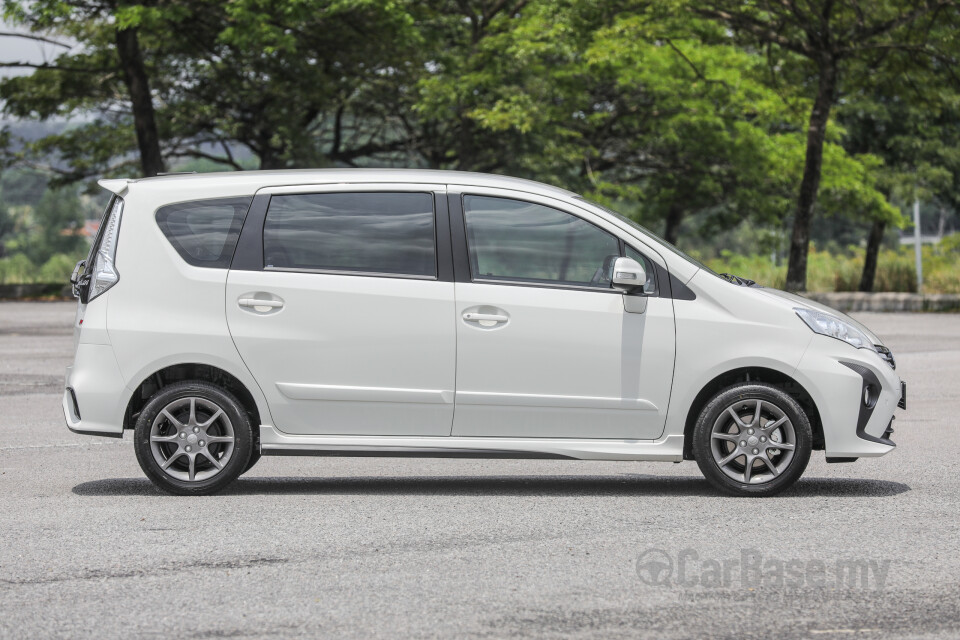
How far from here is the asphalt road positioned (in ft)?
15.0

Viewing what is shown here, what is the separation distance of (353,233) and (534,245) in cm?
102

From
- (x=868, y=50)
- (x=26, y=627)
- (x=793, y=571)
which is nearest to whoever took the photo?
(x=26, y=627)

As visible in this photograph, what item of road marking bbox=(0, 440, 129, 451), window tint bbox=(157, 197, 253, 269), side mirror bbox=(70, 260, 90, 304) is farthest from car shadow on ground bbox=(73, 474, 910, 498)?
road marking bbox=(0, 440, 129, 451)

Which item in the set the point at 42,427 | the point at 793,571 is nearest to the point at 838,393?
the point at 793,571

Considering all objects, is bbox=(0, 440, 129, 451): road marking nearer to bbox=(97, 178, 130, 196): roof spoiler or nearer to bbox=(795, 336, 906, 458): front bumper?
bbox=(97, 178, 130, 196): roof spoiler

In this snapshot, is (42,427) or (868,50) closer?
(42,427)

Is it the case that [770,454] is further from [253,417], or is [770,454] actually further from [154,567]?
[154,567]

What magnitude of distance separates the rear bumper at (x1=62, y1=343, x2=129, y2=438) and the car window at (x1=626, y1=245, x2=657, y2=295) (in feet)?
9.67

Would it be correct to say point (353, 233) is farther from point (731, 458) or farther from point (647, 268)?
point (731, 458)

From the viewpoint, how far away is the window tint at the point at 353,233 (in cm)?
714

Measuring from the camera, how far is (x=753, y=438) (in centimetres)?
696

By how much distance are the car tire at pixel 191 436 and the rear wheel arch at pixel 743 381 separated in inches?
97.0

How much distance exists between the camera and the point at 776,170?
3525 cm

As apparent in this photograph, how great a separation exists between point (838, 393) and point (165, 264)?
12.6ft
